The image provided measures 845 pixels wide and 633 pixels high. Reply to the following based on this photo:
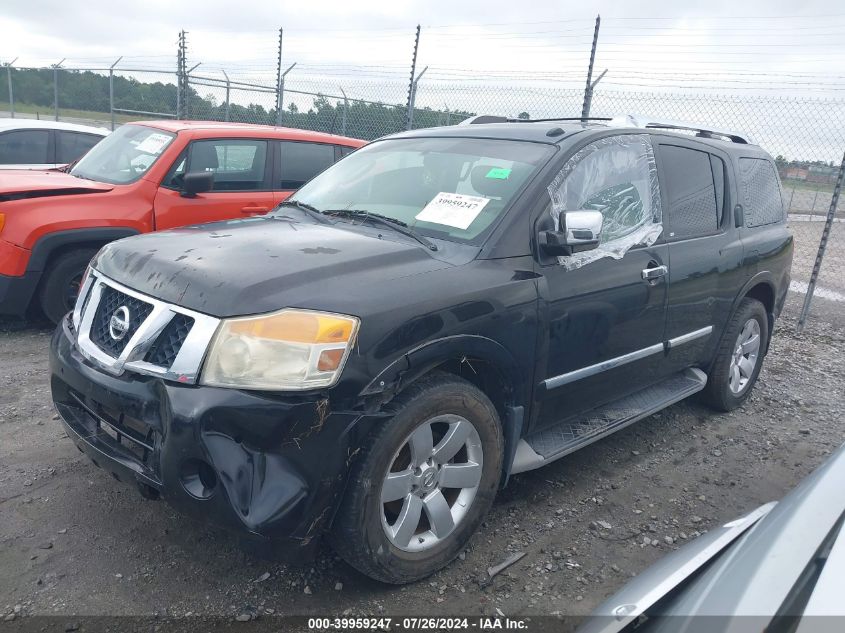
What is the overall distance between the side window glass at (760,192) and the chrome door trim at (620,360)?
964mm

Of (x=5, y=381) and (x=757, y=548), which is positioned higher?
(x=757, y=548)

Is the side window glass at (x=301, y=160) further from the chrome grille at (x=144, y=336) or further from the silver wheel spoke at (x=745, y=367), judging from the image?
the silver wheel spoke at (x=745, y=367)

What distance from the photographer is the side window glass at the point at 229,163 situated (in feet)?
19.0

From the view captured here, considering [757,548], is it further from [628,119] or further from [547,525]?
[628,119]

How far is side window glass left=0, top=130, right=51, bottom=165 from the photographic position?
7.90 meters

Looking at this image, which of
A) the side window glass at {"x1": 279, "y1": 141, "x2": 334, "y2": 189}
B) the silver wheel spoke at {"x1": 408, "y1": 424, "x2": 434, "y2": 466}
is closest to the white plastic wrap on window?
the silver wheel spoke at {"x1": 408, "y1": 424, "x2": 434, "y2": 466}

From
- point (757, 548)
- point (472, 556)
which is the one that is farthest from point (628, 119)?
point (757, 548)

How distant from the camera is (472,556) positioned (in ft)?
9.47

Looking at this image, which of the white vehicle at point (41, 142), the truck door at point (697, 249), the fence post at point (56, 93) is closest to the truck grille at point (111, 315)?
the truck door at point (697, 249)

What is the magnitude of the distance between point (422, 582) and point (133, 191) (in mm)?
4199

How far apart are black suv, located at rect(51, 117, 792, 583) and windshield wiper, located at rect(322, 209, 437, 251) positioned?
0.05 feet

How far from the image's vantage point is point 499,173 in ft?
10.5

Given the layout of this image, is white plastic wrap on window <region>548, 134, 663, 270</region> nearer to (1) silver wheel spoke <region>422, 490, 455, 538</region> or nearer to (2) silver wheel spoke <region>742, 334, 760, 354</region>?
(1) silver wheel spoke <region>422, 490, 455, 538</region>

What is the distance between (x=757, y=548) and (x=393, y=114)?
1036cm
